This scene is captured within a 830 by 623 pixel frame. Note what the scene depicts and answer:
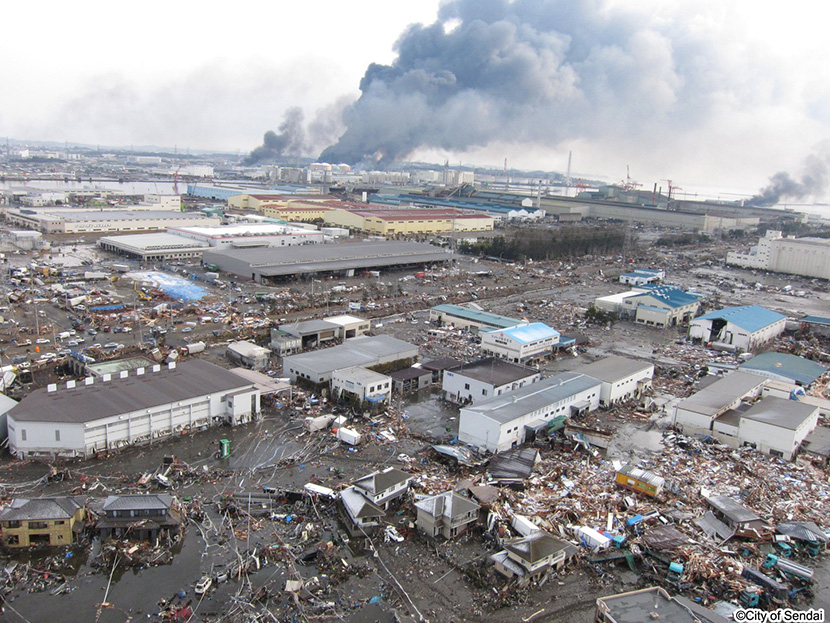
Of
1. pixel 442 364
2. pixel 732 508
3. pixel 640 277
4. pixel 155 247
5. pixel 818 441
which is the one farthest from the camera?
pixel 155 247

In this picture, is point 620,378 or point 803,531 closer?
point 803,531

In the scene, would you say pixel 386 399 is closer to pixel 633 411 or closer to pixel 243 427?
pixel 243 427

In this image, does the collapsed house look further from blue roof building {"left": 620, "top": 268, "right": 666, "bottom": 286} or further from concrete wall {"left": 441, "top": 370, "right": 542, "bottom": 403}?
blue roof building {"left": 620, "top": 268, "right": 666, "bottom": 286}

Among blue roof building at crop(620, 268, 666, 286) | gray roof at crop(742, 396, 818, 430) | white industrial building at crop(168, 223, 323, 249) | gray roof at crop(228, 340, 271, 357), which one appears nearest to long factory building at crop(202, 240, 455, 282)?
white industrial building at crop(168, 223, 323, 249)

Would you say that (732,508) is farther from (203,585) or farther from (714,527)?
(203,585)

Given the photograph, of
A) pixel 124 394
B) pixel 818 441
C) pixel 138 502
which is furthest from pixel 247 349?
pixel 818 441
